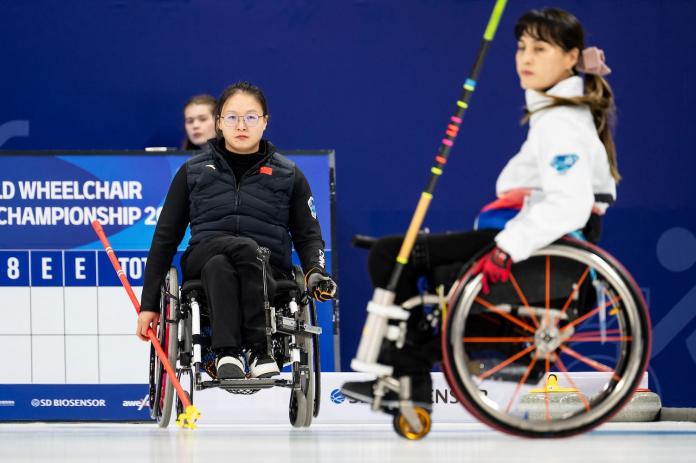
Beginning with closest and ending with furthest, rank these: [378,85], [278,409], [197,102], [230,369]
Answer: [230,369] < [278,409] < [197,102] < [378,85]

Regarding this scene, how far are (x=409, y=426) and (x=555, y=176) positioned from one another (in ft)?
2.07

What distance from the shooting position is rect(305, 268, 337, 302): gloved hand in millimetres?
3629

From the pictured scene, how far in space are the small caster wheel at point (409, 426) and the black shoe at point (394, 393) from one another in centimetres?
2

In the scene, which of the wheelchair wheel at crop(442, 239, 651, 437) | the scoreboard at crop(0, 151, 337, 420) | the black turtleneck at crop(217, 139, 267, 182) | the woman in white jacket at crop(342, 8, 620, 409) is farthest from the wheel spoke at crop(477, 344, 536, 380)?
the scoreboard at crop(0, 151, 337, 420)

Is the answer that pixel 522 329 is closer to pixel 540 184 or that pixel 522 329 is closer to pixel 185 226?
pixel 540 184

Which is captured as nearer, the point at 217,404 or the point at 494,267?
the point at 494,267

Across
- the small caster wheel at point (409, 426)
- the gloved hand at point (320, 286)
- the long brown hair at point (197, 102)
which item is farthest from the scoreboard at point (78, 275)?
the small caster wheel at point (409, 426)

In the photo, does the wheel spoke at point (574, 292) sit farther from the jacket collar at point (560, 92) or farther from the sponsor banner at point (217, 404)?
the sponsor banner at point (217, 404)

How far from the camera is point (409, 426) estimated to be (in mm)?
2678

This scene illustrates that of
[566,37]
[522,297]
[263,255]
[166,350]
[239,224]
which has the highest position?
[566,37]

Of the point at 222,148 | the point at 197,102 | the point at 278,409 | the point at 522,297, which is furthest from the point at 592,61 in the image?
the point at 197,102

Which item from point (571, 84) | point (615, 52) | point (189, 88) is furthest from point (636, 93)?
point (571, 84)

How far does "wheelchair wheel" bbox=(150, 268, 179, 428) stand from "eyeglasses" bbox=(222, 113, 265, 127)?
1.58 ft

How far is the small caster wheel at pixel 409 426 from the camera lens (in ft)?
8.69
